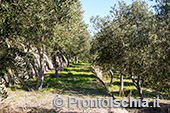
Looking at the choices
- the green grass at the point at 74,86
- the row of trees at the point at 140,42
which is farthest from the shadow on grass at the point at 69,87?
the row of trees at the point at 140,42

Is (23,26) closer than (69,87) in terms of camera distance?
Yes

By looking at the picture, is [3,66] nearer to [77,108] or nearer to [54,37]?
[54,37]

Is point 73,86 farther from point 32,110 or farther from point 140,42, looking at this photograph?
point 140,42

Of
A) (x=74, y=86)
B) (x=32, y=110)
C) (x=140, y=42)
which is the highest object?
(x=140, y=42)

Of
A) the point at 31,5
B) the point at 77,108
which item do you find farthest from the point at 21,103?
the point at 31,5

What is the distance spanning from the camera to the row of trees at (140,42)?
10.7 metres

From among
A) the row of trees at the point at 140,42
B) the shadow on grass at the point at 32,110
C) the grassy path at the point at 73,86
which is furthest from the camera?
the grassy path at the point at 73,86

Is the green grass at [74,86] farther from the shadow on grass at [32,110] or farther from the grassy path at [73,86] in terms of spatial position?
the shadow on grass at [32,110]

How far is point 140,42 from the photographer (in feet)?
50.9

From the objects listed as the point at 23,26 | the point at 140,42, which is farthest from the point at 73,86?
the point at 23,26

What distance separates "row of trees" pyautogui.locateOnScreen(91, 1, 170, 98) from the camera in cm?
1072

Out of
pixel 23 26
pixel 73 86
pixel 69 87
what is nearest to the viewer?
pixel 23 26

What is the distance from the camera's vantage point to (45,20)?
→ 469 inches

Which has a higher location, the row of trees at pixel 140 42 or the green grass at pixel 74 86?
the row of trees at pixel 140 42
